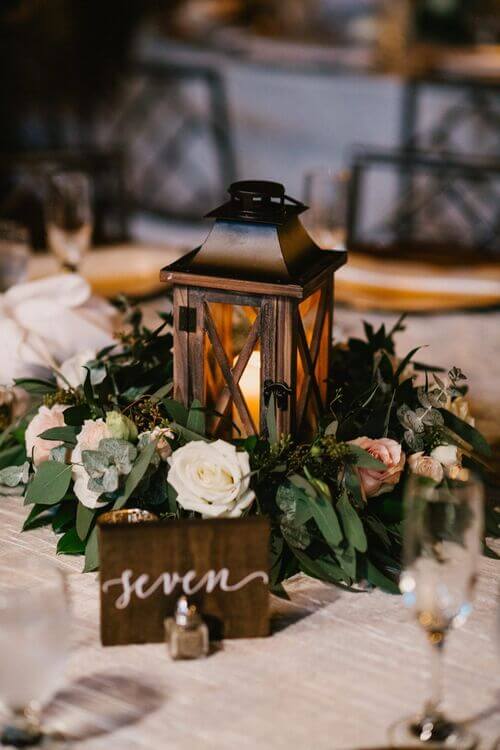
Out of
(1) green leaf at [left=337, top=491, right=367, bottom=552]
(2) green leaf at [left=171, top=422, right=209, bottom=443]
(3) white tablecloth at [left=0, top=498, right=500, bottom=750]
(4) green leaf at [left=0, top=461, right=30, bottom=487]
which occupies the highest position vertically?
(2) green leaf at [left=171, top=422, right=209, bottom=443]

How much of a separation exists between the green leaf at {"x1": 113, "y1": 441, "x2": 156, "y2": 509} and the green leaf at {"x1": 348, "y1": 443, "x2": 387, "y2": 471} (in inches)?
8.8

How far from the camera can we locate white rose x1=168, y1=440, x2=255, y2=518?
3.57 ft

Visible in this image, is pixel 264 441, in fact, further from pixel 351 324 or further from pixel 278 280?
pixel 351 324

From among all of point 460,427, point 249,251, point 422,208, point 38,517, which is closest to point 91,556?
point 38,517

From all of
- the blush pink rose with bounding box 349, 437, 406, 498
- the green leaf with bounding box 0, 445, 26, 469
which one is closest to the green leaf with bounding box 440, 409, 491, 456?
the blush pink rose with bounding box 349, 437, 406, 498

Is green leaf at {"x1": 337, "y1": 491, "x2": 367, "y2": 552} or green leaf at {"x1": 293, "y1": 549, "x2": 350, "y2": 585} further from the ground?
green leaf at {"x1": 337, "y1": 491, "x2": 367, "y2": 552}

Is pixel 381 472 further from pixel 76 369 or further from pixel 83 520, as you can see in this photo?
pixel 76 369

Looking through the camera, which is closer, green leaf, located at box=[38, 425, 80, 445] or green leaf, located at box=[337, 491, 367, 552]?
green leaf, located at box=[337, 491, 367, 552]

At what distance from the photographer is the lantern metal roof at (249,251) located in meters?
1.16

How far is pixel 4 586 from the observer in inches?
43.5

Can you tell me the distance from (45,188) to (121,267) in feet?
1.28

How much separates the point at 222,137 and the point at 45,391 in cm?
360

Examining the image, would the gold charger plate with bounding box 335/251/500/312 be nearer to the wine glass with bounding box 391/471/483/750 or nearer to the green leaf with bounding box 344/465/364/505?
the green leaf with bounding box 344/465/364/505

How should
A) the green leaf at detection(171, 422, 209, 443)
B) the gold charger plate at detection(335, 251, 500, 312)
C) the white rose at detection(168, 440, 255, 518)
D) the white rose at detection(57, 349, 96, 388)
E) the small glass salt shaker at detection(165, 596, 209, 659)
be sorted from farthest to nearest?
the gold charger plate at detection(335, 251, 500, 312)
the white rose at detection(57, 349, 96, 388)
the green leaf at detection(171, 422, 209, 443)
the white rose at detection(168, 440, 255, 518)
the small glass salt shaker at detection(165, 596, 209, 659)
